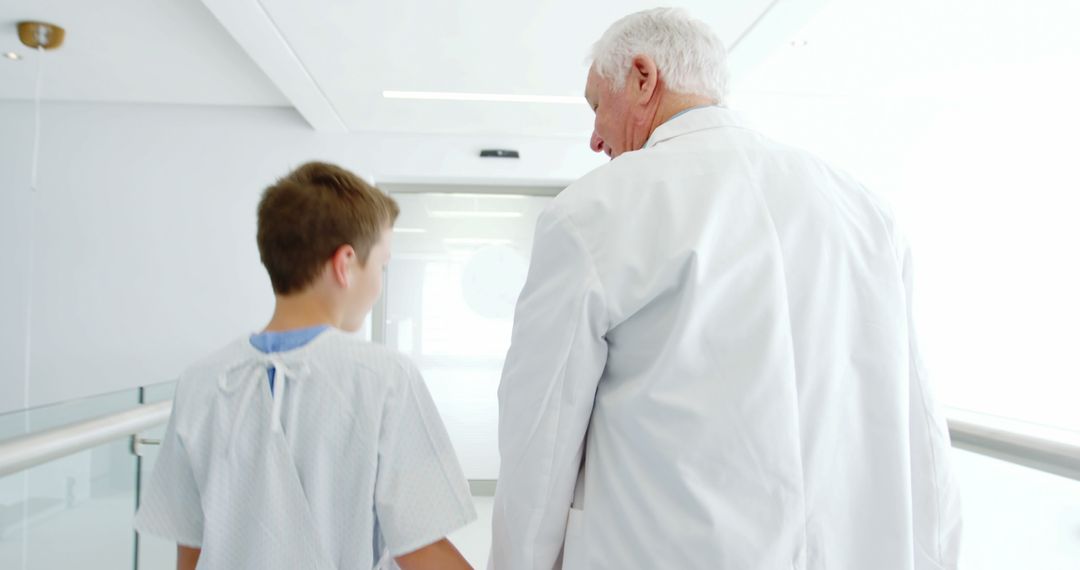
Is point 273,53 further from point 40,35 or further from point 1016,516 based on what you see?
point 1016,516

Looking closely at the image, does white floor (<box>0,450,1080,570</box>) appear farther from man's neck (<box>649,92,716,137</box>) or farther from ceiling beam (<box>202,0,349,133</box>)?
ceiling beam (<box>202,0,349,133</box>)

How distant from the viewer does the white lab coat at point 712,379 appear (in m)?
0.77

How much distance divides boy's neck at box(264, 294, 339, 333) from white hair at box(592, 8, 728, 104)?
55 cm

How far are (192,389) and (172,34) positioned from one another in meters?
2.84

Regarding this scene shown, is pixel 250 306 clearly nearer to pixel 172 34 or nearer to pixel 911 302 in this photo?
pixel 172 34

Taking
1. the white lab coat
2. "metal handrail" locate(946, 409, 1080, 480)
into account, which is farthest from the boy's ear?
"metal handrail" locate(946, 409, 1080, 480)

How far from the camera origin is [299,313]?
38.2 inches

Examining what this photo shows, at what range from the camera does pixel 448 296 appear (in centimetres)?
446

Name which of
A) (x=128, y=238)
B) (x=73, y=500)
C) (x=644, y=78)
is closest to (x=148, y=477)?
(x=73, y=500)

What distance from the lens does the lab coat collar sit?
3.01 feet

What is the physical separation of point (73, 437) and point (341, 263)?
0.71 metres

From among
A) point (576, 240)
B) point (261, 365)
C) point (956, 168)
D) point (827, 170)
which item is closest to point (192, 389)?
point (261, 365)

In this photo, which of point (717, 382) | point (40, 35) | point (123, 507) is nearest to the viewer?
point (717, 382)

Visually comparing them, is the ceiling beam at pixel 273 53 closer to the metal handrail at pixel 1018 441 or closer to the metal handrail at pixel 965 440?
the metal handrail at pixel 965 440
